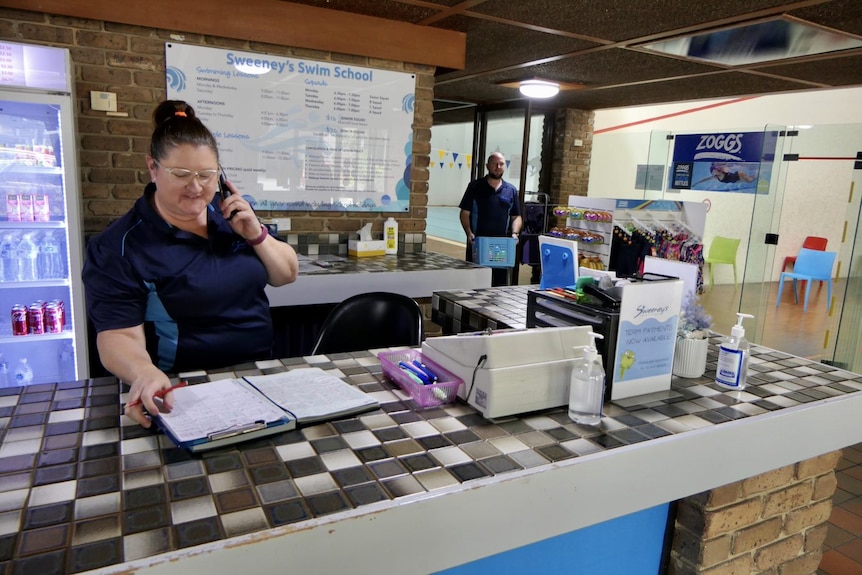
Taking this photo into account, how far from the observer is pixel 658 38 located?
375cm

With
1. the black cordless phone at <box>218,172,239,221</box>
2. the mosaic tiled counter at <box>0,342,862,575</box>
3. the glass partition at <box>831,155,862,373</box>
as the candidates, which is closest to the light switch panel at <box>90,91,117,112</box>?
the black cordless phone at <box>218,172,239,221</box>

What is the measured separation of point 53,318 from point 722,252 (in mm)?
7585

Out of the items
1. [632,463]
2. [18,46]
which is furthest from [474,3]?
[632,463]

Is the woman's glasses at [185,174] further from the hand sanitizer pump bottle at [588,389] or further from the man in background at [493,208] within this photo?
the man in background at [493,208]

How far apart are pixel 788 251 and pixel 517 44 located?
5278mm

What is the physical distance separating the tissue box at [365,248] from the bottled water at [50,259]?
166 cm

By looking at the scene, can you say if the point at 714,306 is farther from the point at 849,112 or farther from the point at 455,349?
the point at 455,349

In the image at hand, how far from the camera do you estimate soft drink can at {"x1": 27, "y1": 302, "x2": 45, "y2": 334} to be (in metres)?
2.82

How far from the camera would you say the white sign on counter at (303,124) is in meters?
3.49

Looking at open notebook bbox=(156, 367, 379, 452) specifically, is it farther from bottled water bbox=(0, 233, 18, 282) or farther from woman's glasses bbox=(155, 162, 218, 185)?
bottled water bbox=(0, 233, 18, 282)

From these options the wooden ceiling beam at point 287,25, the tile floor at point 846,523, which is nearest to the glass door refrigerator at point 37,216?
the wooden ceiling beam at point 287,25

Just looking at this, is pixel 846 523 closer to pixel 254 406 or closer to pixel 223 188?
pixel 254 406

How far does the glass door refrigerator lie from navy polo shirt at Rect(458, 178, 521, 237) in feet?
11.8

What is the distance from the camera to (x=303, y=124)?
379 cm
